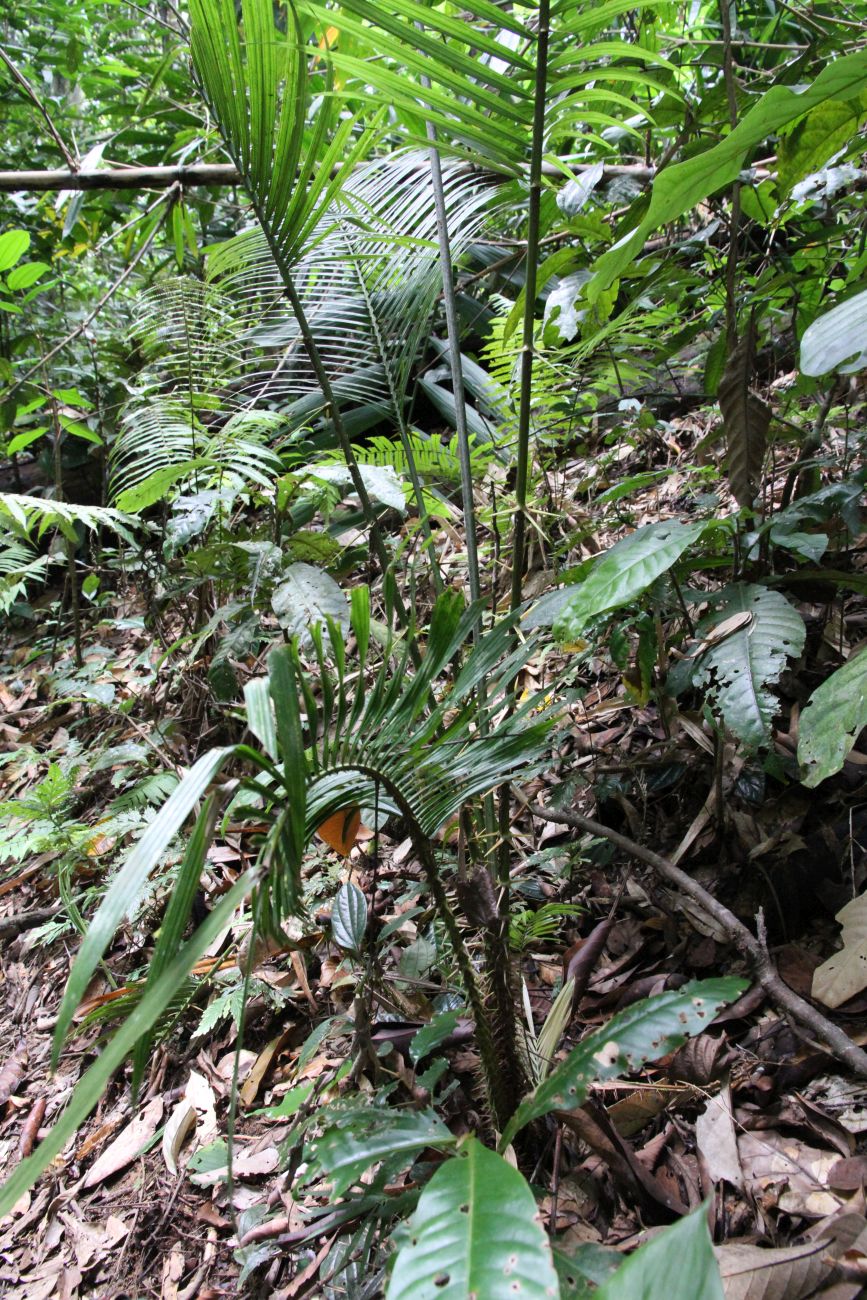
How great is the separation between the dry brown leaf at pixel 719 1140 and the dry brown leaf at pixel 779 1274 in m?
0.15

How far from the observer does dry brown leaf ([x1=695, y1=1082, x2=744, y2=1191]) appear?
0.92 meters

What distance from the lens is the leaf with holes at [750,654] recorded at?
97 centimetres

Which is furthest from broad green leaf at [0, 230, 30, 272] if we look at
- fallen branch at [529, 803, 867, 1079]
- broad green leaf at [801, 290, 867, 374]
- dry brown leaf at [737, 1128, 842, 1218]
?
dry brown leaf at [737, 1128, 842, 1218]

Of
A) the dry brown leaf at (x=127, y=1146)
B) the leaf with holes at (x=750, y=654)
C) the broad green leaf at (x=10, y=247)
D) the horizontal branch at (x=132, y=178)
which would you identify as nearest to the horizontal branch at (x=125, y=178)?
the horizontal branch at (x=132, y=178)

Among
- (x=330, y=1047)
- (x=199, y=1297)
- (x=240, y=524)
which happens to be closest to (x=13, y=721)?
(x=240, y=524)

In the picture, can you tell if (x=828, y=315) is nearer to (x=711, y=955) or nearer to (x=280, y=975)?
(x=711, y=955)

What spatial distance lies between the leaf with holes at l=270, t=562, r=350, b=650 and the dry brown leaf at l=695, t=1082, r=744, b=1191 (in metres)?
0.93

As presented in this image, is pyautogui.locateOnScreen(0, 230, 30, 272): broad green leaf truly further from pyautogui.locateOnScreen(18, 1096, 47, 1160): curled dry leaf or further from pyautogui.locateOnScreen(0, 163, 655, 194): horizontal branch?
pyautogui.locateOnScreen(18, 1096, 47, 1160): curled dry leaf

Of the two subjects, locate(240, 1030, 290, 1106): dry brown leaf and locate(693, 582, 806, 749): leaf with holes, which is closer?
locate(693, 582, 806, 749): leaf with holes

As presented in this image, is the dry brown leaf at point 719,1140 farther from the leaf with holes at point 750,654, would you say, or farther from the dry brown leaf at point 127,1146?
the dry brown leaf at point 127,1146

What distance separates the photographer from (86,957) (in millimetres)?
459

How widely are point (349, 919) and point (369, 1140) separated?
296mm

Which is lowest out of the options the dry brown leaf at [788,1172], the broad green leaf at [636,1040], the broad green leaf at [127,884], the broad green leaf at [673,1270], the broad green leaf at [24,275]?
the dry brown leaf at [788,1172]

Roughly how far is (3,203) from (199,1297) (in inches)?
156
